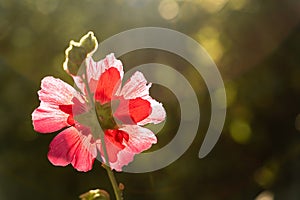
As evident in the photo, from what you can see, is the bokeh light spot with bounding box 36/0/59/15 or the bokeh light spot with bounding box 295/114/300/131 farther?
the bokeh light spot with bounding box 295/114/300/131

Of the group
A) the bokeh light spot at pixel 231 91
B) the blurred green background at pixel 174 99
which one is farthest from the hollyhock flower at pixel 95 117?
the bokeh light spot at pixel 231 91

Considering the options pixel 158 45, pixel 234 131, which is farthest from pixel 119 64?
pixel 234 131

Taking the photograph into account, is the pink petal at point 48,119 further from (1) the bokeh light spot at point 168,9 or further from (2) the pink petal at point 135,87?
(1) the bokeh light spot at point 168,9

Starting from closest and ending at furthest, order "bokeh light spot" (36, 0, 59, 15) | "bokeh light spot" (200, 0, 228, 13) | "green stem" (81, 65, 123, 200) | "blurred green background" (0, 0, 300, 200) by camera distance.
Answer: "green stem" (81, 65, 123, 200) < "blurred green background" (0, 0, 300, 200) < "bokeh light spot" (36, 0, 59, 15) < "bokeh light spot" (200, 0, 228, 13)

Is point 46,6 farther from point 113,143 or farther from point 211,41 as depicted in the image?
point 113,143

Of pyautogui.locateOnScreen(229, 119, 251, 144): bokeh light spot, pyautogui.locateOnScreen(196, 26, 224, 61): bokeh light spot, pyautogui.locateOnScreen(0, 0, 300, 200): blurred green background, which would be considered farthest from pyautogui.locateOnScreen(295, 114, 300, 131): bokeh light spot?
pyautogui.locateOnScreen(196, 26, 224, 61): bokeh light spot

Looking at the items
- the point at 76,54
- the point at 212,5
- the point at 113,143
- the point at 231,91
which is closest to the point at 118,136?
the point at 113,143

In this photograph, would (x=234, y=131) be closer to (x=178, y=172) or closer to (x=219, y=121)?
(x=219, y=121)

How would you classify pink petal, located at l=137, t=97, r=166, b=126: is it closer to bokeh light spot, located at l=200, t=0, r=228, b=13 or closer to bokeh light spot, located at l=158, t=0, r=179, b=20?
bokeh light spot, located at l=158, t=0, r=179, b=20
